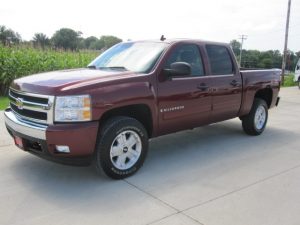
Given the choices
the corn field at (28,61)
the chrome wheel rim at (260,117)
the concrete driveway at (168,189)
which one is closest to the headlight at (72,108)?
the concrete driveway at (168,189)

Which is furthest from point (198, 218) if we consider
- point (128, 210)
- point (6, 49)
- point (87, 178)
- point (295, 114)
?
point (6, 49)

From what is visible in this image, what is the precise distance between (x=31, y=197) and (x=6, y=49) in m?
9.34

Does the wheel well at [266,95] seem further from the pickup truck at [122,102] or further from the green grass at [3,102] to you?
the green grass at [3,102]

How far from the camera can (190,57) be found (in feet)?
18.7

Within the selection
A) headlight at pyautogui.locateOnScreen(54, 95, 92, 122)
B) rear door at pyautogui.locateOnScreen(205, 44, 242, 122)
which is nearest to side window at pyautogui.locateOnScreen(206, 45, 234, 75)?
rear door at pyautogui.locateOnScreen(205, 44, 242, 122)

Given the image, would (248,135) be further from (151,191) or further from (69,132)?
(69,132)

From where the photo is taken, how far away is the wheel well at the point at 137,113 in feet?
15.0

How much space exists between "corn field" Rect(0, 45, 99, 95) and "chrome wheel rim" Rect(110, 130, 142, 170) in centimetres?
818

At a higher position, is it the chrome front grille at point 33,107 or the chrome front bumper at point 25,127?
the chrome front grille at point 33,107

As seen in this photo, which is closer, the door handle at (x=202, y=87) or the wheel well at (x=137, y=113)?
the wheel well at (x=137, y=113)

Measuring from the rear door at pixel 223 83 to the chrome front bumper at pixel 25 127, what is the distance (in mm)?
2884

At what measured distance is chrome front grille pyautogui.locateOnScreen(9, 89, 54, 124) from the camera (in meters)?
4.15

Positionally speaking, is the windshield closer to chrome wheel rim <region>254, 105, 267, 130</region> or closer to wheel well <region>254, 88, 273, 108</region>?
chrome wheel rim <region>254, 105, 267, 130</region>

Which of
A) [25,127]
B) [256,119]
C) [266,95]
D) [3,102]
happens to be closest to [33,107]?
[25,127]
